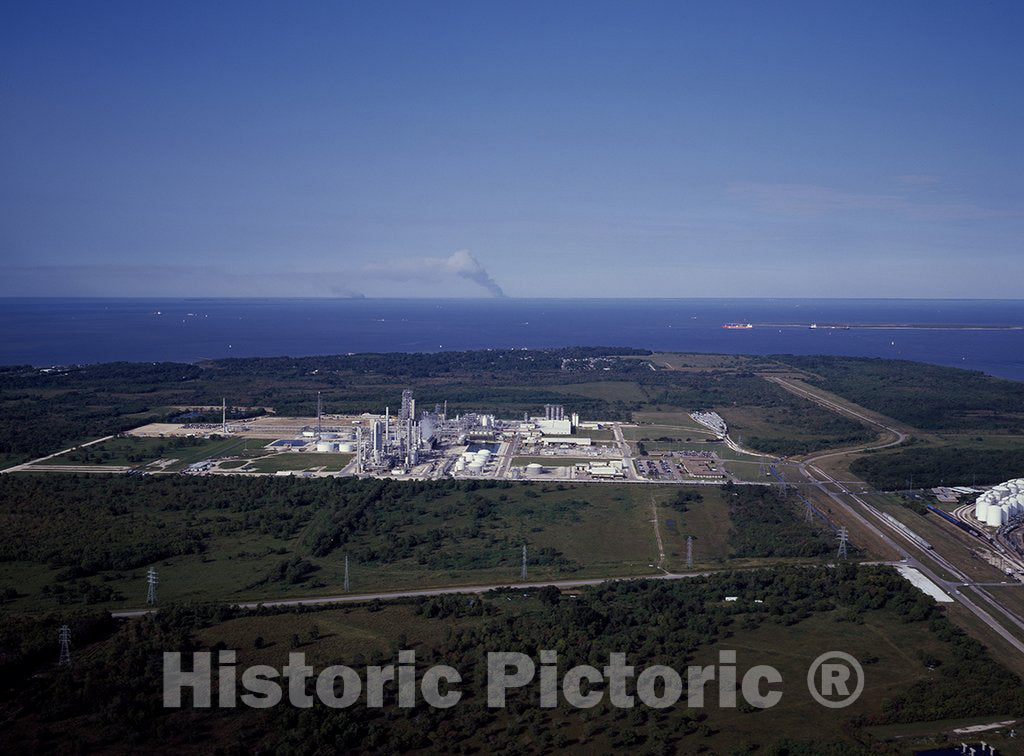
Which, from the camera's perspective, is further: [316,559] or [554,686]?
[316,559]

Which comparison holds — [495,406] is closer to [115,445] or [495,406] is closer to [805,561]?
[115,445]

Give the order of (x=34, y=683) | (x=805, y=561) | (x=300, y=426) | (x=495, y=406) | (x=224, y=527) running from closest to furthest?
(x=34, y=683)
(x=805, y=561)
(x=224, y=527)
(x=300, y=426)
(x=495, y=406)

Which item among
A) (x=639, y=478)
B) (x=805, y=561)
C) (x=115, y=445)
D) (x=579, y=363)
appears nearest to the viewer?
(x=805, y=561)

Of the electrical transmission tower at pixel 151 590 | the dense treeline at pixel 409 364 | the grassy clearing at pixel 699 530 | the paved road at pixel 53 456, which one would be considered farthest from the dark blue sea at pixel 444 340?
the electrical transmission tower at pixel 151 590

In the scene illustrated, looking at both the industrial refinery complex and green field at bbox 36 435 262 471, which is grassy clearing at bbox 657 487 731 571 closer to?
the industrial refinery complex

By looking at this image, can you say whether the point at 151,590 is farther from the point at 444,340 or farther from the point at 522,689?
the point at 444,340

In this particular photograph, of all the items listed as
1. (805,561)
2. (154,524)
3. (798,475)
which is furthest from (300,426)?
(805,561)

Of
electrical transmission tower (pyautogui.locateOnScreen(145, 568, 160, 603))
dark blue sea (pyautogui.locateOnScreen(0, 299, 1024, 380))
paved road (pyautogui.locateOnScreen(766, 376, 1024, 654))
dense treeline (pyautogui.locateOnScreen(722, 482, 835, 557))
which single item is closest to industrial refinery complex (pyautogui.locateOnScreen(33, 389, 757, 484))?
dense treeline (pyautogui.locateOnScreen(722, 482, 835, 557))

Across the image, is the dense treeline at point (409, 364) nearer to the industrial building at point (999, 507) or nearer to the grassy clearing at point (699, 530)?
the grassy clearing at point (699, 530)
